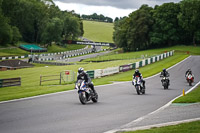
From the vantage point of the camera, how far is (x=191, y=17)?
105562 millimetres

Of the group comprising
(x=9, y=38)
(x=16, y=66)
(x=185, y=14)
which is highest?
(x=185, y=14)

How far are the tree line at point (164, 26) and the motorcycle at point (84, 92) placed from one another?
90.3 m

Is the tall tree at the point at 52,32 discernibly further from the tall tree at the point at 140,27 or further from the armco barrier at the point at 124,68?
the armco barrier at the point at 124,68

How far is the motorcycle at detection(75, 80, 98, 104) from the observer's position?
16.0m

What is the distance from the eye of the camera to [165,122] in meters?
11.0

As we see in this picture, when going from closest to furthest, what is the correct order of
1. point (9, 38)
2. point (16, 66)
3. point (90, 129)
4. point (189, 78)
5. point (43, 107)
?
point (90, 129), point (43, 107), point (189, 78), point (16, 66), point (9, 38)

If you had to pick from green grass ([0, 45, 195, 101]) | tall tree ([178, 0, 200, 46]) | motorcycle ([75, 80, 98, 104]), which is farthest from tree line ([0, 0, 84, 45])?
motorcycle ([75, 80, 98, 104])

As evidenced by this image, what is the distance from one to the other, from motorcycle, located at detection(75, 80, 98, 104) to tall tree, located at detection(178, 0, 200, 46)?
9208 centimetres

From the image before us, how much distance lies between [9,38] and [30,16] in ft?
94.8

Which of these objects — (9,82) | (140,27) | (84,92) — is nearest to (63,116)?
(84,92)

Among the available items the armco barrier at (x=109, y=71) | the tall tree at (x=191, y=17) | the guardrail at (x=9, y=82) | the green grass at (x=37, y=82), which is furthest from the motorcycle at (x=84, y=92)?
the tall tree at (x=191, y=17)

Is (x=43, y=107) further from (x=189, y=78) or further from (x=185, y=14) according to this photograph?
(x=185, y=14)

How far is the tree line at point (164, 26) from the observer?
4149 inches

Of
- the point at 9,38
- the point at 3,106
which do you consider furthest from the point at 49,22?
the point at 3,106
